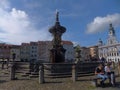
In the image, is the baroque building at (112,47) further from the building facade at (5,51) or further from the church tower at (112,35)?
the building facade at (5,51)

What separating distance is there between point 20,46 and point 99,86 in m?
135

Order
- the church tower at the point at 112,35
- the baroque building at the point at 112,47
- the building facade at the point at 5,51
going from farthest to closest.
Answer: the building facade at the point at 5,51 < the church tower at the point at 112,35 < the baroque building at the point at 112,47

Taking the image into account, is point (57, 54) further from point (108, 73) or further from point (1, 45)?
point (1, 45)

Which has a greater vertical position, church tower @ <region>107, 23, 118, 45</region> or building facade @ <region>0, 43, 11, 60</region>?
church tower @ <region>107, 23, 118, 45</region>

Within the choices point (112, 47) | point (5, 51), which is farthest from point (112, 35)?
point (5, 51)

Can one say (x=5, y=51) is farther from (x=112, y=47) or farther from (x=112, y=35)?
(x=112, y=35)

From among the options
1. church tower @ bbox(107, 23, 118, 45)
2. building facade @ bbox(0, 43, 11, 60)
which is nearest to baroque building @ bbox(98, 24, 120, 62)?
church tower @ bbox(107, 23, 118, 45)

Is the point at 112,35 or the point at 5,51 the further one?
the point at 5,51

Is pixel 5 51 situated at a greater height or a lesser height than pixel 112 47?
lesser

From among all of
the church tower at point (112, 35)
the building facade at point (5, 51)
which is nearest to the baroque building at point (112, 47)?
the church tower at point (112, 35)

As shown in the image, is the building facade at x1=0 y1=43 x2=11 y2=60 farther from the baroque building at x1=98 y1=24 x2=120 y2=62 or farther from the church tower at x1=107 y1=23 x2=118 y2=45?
the church tower at x1=107 y1=23 x2=118 y2=45

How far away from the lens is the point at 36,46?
146m

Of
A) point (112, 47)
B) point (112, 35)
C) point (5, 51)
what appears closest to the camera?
point (112, 35)

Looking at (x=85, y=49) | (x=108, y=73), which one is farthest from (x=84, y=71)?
(x=85, y=49)
